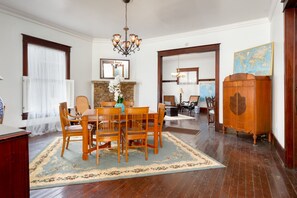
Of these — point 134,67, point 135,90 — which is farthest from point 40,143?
point 134,67

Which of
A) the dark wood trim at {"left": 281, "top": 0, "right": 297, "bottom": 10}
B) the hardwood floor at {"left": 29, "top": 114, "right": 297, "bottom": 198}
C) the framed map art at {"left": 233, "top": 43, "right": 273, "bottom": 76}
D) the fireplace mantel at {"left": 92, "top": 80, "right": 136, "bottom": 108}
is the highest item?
the dark wood trim at {"left": 281, "top": 0, "right": 297, "bottom": 10}

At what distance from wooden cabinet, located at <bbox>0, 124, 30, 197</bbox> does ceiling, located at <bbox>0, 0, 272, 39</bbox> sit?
340 cm

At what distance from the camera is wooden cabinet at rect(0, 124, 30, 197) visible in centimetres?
122

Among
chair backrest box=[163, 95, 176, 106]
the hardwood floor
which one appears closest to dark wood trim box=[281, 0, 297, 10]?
the hardwood floor

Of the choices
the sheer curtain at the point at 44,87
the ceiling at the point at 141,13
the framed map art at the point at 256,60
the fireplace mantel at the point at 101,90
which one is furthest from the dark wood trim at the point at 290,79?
the sheer curtain at the point at 44,87

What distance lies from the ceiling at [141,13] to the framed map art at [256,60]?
2.91ft

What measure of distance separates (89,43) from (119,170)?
514cm

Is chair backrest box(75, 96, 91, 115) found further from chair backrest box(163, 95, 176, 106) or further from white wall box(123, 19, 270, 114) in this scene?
chair backrest box(163, 95, 176, 106)

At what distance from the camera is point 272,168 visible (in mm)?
2693

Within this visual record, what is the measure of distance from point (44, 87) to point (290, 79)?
18.5 feet

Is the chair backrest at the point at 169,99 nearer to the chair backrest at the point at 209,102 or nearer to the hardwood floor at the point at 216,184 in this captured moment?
the chair backrest at the point at 209,102

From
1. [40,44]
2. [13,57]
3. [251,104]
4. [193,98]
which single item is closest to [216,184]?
[251,104]

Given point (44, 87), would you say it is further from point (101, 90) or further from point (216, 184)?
point (216, 184)

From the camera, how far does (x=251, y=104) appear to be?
405 centimetres
